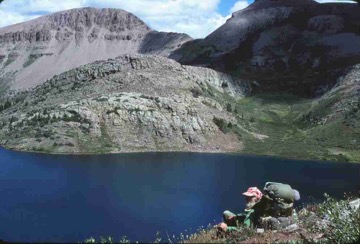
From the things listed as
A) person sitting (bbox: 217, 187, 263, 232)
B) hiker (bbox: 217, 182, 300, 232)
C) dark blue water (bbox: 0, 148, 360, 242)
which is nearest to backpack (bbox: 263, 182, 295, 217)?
hiker (bbox: 217, 182, 300, 232)

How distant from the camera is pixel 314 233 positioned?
13758 millimetres

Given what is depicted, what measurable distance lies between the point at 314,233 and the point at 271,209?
198 cm

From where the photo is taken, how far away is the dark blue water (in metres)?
78.3

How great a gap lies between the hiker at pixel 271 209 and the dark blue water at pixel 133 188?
50.9 meters

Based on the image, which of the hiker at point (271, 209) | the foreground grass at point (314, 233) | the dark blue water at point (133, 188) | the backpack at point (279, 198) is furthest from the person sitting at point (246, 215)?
the dark blue water at point (133, 188)

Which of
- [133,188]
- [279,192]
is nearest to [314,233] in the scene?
[279,192]

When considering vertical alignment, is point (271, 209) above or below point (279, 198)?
below

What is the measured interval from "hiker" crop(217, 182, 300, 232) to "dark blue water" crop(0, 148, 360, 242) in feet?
167

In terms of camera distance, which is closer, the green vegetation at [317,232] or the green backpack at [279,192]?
the green vegetation at [317,232]

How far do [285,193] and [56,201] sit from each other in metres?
87.3

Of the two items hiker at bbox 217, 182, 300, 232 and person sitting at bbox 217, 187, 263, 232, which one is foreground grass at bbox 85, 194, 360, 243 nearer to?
hiker at bbox 217, 182, 300, 232

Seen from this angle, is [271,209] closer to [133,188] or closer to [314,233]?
[314,233]

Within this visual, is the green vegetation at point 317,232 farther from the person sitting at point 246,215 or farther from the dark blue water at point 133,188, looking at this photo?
the dark blue water at point 133,188

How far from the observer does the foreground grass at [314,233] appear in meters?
11.2
